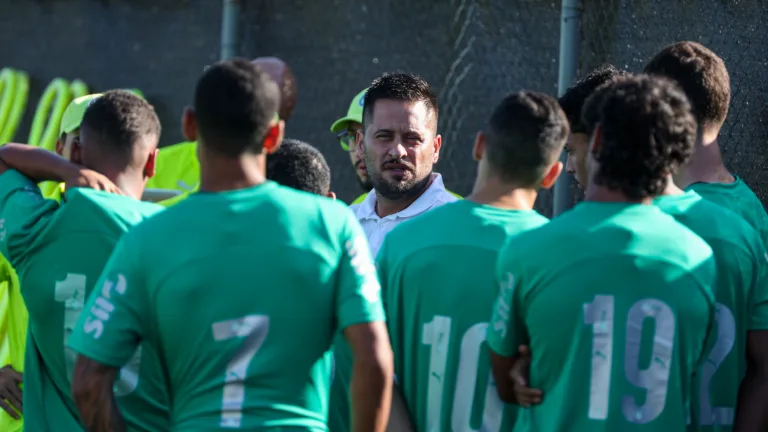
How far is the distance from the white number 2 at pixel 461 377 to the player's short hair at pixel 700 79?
1.06 metres

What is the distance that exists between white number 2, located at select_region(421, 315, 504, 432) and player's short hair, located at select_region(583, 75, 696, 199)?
0.58m

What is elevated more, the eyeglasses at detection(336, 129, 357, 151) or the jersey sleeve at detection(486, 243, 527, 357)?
the jersey sleeve at detection(486, 243, 527, 357)

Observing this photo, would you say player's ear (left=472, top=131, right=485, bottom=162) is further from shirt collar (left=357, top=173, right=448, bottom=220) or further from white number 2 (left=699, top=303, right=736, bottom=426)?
shirt collar (left=357, top=173, right=448, bottom=220)

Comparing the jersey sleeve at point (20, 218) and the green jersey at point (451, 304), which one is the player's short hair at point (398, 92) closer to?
the green jersey at point (451, 304)

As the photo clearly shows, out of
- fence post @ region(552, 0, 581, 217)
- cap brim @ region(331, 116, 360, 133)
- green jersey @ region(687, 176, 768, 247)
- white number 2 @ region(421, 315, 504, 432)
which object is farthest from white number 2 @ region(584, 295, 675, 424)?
cap brim @ region(331, 116, 360, 133)

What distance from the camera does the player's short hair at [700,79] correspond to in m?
3.47

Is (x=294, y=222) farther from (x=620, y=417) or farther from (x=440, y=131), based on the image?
(x=440, y=131)

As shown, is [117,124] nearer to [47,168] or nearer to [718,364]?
[47,168]

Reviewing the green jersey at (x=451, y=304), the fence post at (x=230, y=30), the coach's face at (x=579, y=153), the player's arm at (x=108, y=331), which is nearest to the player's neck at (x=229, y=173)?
the player's arm at (x=108, y=331)

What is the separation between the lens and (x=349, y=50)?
22.4ft

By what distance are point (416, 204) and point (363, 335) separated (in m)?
1.69

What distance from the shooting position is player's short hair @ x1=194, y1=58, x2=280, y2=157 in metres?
2.77

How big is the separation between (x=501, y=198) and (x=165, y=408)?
1176mm

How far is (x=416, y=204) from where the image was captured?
14.5 feet
